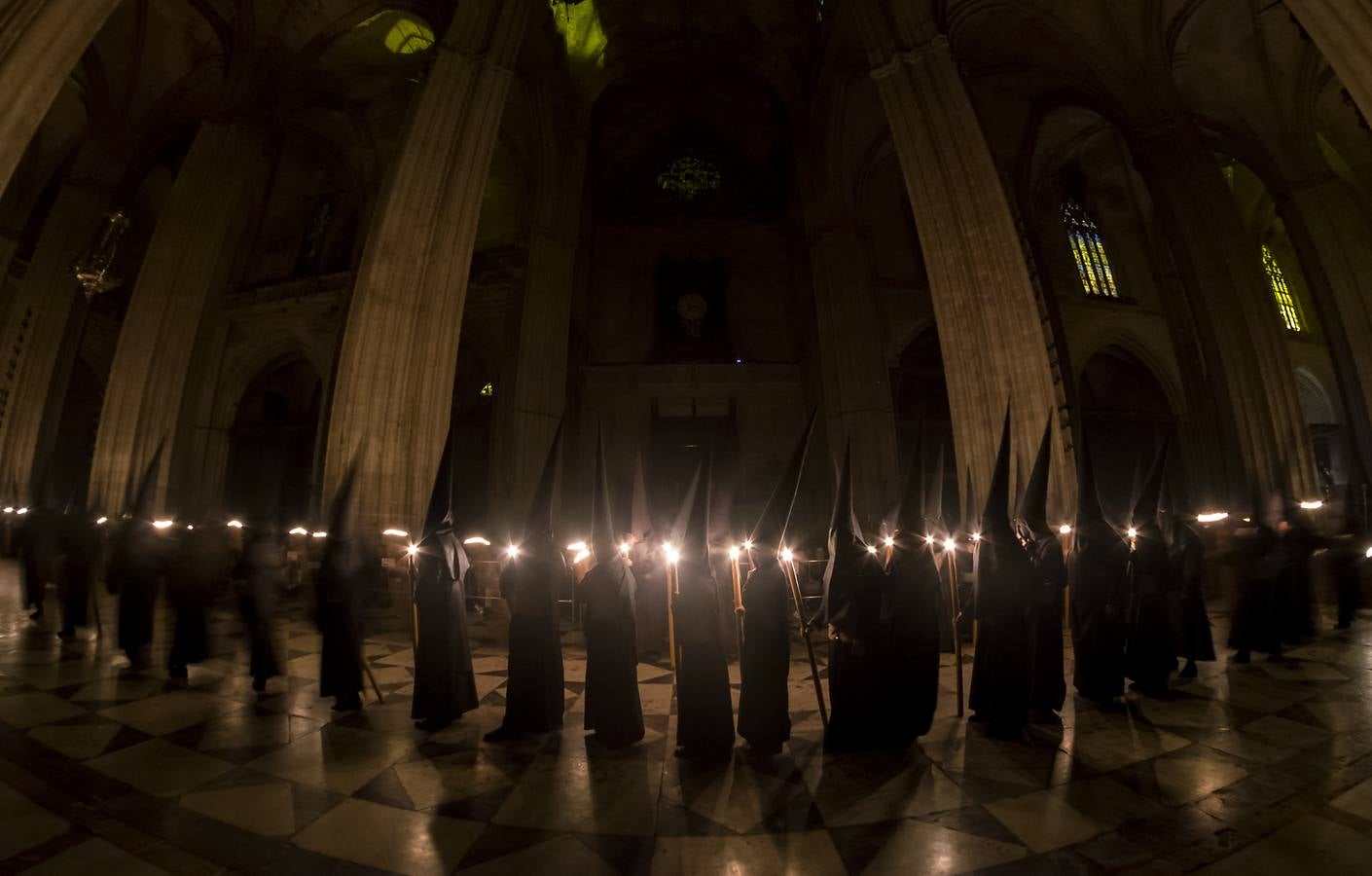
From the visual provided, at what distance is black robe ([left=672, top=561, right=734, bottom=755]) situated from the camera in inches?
137

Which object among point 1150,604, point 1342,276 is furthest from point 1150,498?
point 1342,276

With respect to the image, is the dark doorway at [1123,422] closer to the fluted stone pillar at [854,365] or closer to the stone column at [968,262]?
the fluted stone pillar at [854,365]

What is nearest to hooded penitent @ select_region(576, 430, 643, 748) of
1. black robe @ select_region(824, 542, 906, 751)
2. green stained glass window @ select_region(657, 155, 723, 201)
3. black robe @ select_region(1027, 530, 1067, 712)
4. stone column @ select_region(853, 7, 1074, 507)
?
black robe @ select_region(824, 542, 906, 751)

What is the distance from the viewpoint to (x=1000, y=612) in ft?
12.9

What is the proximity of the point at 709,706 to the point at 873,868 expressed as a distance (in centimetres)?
150

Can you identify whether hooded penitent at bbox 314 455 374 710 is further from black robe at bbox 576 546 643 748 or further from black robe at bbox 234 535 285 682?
black robe at bbox 576 546 643 748

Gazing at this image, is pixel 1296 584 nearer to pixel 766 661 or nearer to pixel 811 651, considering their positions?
pixel 811 651

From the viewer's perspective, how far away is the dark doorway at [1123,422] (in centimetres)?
1698

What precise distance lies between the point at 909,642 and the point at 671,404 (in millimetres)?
13764

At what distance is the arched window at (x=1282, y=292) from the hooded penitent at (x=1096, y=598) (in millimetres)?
21890

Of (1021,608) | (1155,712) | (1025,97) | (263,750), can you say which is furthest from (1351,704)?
(1025,97)

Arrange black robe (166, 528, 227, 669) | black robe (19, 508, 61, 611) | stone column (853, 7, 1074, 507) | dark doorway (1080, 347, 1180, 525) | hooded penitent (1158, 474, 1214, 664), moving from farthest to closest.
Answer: dark doorway (1080, 347, 1180, 525) < stone column (853, 7, 1074, 507) < black robe (19, 508, 61, 611) < hooded penitent (1158, 474, 1214, 664) < black robe (166, 528, 227, 669)

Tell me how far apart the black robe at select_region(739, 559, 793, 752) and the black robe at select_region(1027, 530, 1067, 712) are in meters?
1.92

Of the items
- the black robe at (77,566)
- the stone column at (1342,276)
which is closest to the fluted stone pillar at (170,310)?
the black robe at (77,566)
